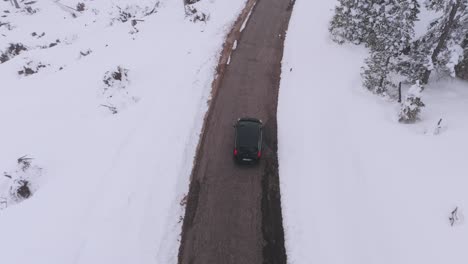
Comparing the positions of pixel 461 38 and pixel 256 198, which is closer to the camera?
pixel 256 198

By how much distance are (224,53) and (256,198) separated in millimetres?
13769

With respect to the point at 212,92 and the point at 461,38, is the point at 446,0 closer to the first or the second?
the point at 461,38

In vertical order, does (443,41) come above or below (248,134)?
above

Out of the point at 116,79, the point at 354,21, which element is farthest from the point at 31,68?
the point at 354,21

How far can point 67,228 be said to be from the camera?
14.6 metres

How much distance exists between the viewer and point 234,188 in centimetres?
1677

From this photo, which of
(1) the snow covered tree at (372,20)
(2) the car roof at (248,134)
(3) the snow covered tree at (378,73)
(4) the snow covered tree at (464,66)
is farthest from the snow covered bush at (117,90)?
(4) the snow covered tree at (464,66)

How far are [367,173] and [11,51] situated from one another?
36.2 m

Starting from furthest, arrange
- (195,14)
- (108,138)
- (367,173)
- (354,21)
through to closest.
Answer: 1. (195,14)
2. (354,21)
3. (108,138)
4. (367,173)

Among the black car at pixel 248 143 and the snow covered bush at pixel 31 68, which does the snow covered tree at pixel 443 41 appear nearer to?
the black car at pixel 248 143

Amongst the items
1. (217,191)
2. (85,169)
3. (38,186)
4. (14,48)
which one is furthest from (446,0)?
(14,48)

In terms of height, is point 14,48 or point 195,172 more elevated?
point 195,172

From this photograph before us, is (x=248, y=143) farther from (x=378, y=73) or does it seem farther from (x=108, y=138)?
(x=378, y=73)

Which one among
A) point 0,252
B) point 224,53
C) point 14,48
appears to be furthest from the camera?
point 14,48
